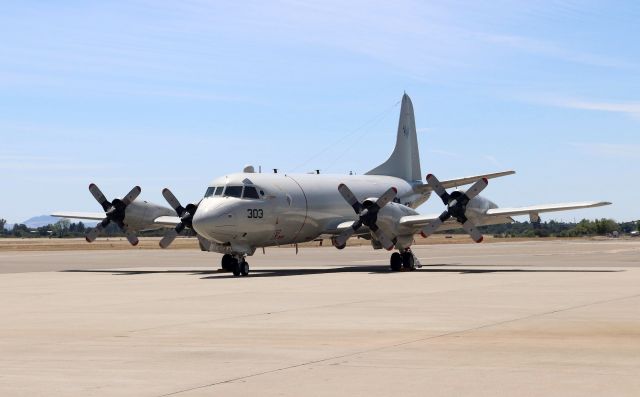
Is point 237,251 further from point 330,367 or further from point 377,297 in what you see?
point 330,367

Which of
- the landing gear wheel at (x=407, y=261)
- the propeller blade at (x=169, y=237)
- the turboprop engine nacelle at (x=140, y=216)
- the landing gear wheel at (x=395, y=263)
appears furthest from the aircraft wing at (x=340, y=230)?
the turboprop engine nacelle at (x=140, y=216)

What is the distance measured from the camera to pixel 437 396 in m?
10.6

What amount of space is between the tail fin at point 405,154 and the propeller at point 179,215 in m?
13.1

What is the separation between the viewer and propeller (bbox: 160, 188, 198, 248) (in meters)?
43.5

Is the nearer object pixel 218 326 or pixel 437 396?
pixel 437 396

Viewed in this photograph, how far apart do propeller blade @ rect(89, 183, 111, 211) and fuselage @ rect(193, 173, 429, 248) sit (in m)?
8.47

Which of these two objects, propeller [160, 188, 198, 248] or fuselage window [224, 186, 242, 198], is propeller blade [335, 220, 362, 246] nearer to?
fuselage window [224, 186, 242, 198]

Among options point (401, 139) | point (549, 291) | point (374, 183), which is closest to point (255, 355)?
point (549, 291)

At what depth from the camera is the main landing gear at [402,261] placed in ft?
138

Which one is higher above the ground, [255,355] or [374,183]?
[374,183]

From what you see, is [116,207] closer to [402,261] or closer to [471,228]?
[402,261]

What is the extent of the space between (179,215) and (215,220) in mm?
7149

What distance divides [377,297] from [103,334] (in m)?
A: 9.82

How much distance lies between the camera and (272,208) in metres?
40.6
